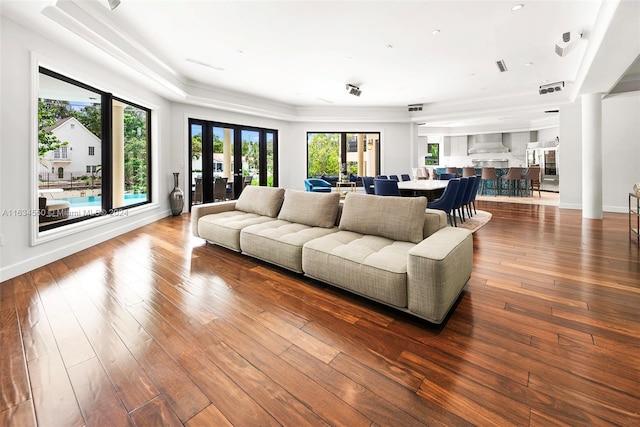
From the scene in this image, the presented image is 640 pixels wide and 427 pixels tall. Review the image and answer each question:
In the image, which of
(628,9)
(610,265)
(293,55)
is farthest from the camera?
(293,55)

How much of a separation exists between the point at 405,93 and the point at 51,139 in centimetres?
711

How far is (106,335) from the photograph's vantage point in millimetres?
1914

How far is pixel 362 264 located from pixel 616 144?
25.3 ft

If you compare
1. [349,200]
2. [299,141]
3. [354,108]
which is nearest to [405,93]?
[354,108]

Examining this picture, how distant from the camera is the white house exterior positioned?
3777 mm

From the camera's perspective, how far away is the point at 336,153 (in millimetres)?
10320

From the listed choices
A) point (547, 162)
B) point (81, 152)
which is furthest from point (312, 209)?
point (547, 162)

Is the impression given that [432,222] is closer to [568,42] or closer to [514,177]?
[568,42]

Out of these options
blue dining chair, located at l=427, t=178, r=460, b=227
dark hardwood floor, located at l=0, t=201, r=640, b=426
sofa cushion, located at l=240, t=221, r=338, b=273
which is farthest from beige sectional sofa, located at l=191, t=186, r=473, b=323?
blue dining chair, located at l=427, t=178, r=460, b=227

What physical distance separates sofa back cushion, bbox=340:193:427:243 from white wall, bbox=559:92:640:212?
6833 millimetres

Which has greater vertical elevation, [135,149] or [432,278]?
[135,149]

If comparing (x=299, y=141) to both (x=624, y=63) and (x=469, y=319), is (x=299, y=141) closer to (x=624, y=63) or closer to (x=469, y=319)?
(x=624, y=63)

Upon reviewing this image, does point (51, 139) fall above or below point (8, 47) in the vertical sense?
below

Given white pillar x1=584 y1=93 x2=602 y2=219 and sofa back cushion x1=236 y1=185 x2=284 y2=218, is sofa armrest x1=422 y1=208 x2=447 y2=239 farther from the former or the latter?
white pillar x1=584 y1=93 x2=602 y2=219
